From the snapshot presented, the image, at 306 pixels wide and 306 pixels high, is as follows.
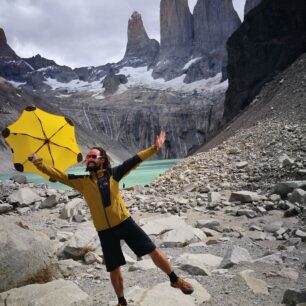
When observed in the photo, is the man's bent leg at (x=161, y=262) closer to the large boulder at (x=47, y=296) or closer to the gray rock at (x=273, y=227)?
the large boulder at (x=47, y=296)

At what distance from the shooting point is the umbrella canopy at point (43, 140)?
19.1ft

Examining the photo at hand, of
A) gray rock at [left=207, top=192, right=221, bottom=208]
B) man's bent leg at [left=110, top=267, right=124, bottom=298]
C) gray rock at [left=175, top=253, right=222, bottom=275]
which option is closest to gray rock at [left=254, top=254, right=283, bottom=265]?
gray rock at [left=175, top=253, right=222, bottom=275]

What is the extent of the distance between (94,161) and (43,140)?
1695mm

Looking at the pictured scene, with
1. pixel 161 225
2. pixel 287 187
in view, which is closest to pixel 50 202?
pixel 161 225

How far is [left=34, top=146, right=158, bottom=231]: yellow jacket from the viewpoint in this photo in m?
4.58

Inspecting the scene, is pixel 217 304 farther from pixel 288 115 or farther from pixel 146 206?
pixel 288 115

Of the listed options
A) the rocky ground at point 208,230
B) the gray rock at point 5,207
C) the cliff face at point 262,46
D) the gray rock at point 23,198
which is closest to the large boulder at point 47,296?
the rocky ground at point 208,230

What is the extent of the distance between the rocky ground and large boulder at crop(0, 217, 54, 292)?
0.8 inches

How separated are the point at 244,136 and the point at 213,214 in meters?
13.6

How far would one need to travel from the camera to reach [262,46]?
52.0 meters

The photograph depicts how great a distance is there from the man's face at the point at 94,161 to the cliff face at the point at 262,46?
4348 centimetres

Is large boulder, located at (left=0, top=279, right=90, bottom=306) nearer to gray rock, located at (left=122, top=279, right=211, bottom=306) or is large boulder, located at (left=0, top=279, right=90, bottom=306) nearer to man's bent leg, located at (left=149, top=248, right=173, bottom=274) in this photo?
gray rock, located at (left=122, top=279, right=211, bottom=306)

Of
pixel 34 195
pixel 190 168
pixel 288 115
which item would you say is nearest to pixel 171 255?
pixel 34 195

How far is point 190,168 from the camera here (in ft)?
63.7
